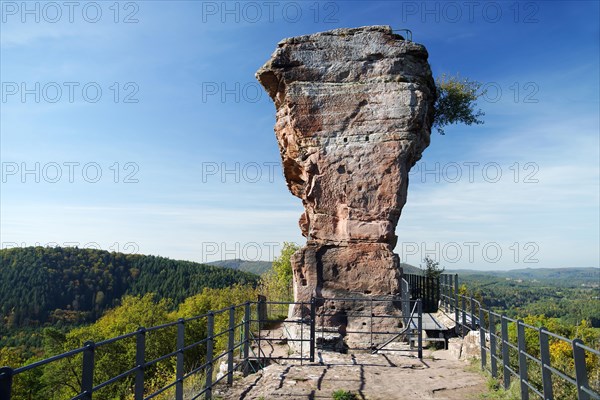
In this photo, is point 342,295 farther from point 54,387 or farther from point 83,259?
point 83,259

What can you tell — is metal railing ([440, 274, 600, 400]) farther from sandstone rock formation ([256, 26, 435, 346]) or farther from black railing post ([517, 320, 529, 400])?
sandstone rock formation ([256, 26, 435, 346])

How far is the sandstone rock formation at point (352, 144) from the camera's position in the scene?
432 inches

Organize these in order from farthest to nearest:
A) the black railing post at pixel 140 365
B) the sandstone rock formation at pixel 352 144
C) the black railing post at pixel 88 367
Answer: the sandstone rock formation at pixel 352 144
the black railing post at pixel 140 365
the black railing post at pixel 88 367

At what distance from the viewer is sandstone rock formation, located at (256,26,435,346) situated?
36.0 feet

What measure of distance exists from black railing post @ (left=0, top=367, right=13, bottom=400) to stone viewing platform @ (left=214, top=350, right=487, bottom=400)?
443cm

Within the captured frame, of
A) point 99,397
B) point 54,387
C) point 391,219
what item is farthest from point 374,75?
point 54,387

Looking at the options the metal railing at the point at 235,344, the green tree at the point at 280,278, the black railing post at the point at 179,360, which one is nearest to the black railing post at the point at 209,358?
the metal railing at the point at 235,344

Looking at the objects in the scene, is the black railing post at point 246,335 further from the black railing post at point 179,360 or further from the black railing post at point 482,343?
the black railing post at point 482,343

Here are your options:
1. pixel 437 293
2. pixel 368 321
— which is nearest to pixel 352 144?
pixel 368 321

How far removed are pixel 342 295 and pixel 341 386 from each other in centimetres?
376

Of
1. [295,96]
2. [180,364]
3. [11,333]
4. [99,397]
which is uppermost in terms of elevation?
[295,96]

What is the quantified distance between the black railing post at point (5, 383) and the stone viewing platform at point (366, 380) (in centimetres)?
443

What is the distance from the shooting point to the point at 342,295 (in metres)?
10.8

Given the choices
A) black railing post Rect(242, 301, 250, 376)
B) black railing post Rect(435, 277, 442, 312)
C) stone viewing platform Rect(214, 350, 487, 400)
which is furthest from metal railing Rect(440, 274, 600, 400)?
black railing post Rect(435, 277, 442, 312)
